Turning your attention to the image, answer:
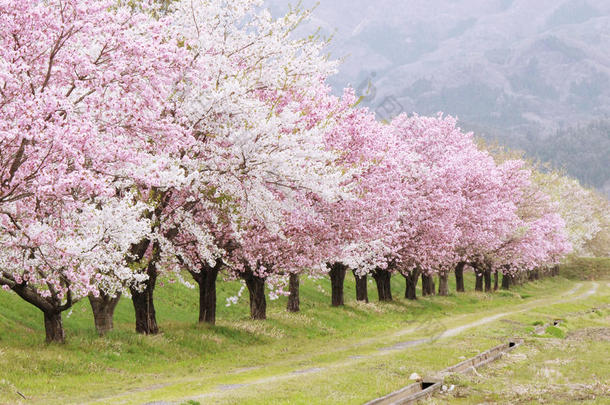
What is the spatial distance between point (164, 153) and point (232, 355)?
10.5 metres

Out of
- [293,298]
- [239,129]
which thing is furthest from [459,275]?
[239,129]

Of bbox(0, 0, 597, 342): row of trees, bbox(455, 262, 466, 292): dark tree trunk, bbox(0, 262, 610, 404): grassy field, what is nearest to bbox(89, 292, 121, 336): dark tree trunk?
bbox(0, 0, 597, 342): row of trees

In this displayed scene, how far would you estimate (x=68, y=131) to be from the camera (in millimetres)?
14000

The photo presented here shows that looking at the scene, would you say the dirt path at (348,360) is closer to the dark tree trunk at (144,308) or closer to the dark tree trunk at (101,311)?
the dark tree trunk at (101,311)

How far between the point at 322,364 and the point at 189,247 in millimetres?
7517

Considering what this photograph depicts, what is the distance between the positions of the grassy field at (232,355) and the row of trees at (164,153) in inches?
79.0

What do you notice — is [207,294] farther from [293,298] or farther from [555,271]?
[555,271]

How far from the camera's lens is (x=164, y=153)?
62.8 feet

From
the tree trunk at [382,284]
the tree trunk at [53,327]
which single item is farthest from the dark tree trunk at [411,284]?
the tree trunk at [53,327]

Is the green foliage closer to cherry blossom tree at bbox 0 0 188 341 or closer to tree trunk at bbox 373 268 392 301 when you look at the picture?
tree trunk at bbox 373 268 392 301

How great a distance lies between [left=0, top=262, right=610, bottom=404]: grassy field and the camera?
17.0 meters

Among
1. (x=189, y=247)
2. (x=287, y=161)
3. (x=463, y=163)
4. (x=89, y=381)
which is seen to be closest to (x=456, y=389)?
(x=287, y=161)

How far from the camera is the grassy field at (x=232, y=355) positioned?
17.0 meters

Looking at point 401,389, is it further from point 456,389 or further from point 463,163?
point 463,163
